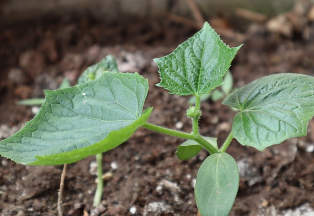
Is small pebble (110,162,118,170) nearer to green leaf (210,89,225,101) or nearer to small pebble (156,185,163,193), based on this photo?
small pebble (156,185,163,193)

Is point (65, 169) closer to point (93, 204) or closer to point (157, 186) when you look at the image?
point (93, 204)

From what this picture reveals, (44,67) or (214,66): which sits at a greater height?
(214,66)

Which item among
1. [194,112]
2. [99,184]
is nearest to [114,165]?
[99,184]

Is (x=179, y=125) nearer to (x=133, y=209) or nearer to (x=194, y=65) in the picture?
(x=133, y=209)

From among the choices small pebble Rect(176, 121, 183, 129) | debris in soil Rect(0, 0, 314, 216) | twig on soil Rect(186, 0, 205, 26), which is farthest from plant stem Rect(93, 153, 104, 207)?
twig on soil Rect(186, 0, 205, 26)

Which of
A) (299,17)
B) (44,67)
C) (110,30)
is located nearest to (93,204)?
(44,67)

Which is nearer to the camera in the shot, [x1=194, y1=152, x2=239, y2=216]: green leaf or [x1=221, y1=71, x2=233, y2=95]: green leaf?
[x1=194, y1=152, x2=239, y2=216]: green leaf
